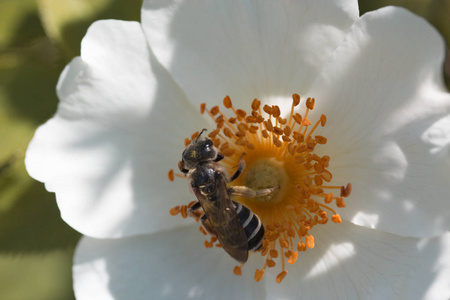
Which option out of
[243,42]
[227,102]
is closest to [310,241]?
[227,102]

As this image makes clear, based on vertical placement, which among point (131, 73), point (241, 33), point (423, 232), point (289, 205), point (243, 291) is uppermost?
point (241, 33)

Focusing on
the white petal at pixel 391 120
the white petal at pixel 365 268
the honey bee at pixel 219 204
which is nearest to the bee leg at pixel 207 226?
the honey bee at pixel 219 204

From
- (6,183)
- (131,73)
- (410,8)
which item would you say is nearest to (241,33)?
(131,73)

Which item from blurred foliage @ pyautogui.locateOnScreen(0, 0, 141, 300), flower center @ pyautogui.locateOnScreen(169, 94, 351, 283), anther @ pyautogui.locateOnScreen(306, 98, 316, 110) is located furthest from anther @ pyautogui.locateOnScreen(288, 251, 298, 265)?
blurred foliage @ pyautogui.locateOnScreen(0, 0, 141, 300)

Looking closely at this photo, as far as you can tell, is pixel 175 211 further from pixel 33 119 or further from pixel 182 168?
pixel 33 119

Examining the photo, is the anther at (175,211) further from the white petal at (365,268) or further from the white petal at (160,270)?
the white petal at (365,268)

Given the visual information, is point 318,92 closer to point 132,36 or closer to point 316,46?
point 316,46
